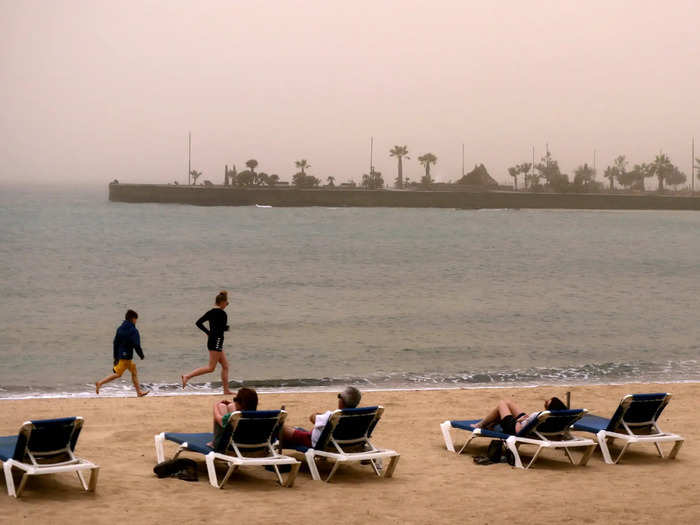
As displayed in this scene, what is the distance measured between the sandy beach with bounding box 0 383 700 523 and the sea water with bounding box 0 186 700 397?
28.1ft

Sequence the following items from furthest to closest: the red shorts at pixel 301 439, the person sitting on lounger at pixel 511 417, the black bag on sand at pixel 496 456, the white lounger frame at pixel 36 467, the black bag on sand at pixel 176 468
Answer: the black bag on sand at pixel 496 456 → the person sitting on lounger at pixel 511 417 → the red shorts at pixel 301 439 → the black bag on sand at pixel 176 468 → the white lounger frame at pixel 36 467

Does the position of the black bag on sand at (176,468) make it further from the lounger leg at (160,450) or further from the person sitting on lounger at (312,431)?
the person sitting on lounger at (312,431)

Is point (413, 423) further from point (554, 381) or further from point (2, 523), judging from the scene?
point (554, 381)

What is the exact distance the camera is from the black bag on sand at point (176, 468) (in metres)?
9.45

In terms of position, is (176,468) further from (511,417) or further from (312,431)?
(511,417)

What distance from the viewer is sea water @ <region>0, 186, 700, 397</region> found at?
80.7 ft

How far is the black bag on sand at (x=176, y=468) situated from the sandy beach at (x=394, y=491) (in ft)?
0.30

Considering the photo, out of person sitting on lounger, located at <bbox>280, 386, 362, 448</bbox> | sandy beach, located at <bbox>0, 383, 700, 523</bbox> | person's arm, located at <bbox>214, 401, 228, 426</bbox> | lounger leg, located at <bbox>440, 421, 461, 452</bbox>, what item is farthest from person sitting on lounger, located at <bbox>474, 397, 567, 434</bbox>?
person's arm, located at <bbox>214, 401, 228, 426</bbox>

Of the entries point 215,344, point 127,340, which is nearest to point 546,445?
point 215,344

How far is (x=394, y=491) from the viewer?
933 cm

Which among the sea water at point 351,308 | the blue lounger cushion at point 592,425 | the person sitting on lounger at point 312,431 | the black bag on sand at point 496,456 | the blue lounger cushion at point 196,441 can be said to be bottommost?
the sea water at point 351,308

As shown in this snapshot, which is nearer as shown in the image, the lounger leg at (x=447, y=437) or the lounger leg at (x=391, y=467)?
the lounger leg at (x=391, y=467)

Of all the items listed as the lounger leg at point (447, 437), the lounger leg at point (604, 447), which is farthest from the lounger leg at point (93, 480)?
the lounger leg at point (604, 447)

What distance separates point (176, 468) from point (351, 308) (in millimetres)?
37108
